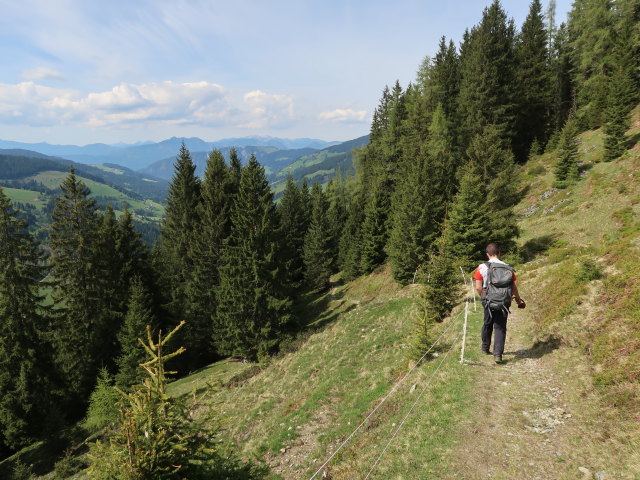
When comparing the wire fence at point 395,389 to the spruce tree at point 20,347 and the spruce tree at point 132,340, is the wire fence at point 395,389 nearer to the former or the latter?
the spruce tree at point 132,340

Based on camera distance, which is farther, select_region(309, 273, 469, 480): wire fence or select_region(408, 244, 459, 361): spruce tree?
select_region(408, 244, 459, 361): spruce tree

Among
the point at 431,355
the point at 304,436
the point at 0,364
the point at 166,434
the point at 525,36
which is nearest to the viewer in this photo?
the point at 166,434

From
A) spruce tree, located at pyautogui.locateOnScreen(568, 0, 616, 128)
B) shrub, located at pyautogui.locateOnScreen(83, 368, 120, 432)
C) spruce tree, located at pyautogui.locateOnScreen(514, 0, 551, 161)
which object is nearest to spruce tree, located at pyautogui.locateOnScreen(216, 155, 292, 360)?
shrub, located at pyautogui.locateOnScreen(83, 368, 120, 432)

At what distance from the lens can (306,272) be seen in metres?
51.2

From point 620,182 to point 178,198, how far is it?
43.7 meters

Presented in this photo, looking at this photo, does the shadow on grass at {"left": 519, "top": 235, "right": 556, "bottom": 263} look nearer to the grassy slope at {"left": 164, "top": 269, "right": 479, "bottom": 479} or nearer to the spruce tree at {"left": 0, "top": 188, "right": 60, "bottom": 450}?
the grassy slope at {"left": 164, "top": 269, "right": 479, "bottom": 479}

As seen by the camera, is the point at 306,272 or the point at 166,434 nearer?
the point at 166,434

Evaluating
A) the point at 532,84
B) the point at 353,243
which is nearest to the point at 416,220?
the point at 353,243

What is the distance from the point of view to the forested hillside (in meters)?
10.2

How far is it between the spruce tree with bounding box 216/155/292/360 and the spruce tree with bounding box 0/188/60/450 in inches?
569

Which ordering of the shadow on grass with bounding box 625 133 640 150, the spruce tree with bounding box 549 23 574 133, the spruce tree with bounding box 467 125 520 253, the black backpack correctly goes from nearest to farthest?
the black backpack < the spruce tree with bounding box 467 125 520 253 < the shadow on grass with bounding box 625 133 640 150 < the spruce tree with bounding box 549 23 574 133

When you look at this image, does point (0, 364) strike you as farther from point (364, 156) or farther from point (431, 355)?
point (364, 156)

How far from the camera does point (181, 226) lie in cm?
3466

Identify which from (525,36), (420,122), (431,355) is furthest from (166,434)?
(525,36)
